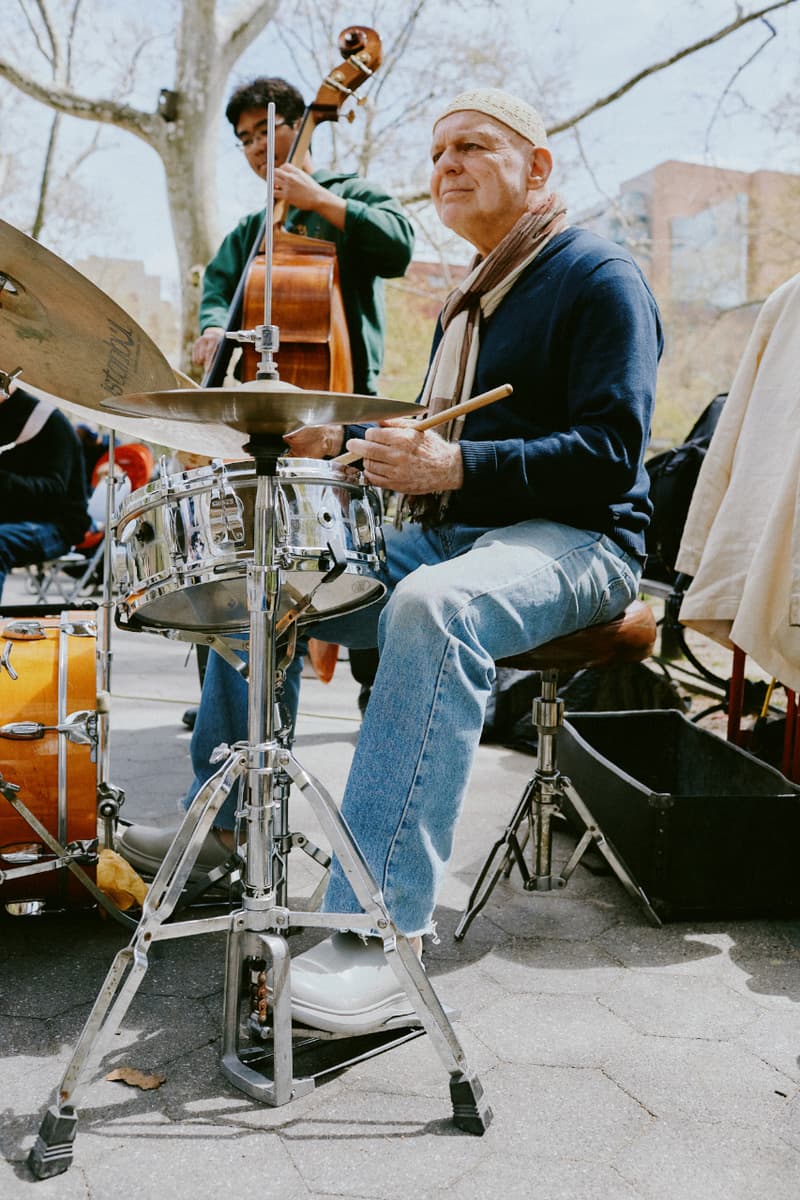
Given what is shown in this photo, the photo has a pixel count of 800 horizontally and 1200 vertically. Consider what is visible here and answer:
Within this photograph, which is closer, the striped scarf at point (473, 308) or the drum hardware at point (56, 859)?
the drum hardware at point (56, 859)

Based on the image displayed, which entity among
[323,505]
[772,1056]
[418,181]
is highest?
[418,181]

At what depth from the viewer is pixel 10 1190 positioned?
1.38 m

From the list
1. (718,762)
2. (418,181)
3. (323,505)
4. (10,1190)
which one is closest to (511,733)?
(718,762)

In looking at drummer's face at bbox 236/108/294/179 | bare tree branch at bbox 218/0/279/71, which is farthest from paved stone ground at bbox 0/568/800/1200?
bare tree branch at bbox 218/0/279/71

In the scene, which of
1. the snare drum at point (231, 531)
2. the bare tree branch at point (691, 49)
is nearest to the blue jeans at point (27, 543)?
the snare drum at point (231, 531)

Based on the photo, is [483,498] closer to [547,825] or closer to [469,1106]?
[547,825]

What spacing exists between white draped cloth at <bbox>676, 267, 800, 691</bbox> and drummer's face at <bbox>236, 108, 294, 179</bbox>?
197cm

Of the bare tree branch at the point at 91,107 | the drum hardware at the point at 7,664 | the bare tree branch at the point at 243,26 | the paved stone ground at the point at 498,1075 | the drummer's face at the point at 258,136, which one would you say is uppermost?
the bare tree branch at the point at 243,26

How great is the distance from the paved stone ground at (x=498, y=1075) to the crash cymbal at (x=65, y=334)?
1142 millimetres

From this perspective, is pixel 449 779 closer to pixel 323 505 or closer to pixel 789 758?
pixel 323 505

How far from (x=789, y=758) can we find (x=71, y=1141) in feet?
7.03

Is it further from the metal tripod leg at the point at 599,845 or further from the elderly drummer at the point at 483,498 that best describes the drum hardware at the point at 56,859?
the metal tripod leg at the point at 599,845

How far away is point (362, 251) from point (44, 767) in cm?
222

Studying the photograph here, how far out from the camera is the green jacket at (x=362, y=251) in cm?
349
